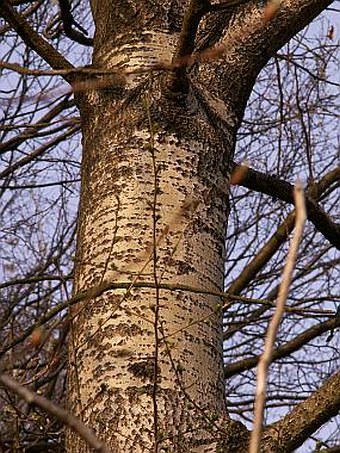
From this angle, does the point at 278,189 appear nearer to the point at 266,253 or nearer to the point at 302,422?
the point at 302,422

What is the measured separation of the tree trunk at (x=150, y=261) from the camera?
61.4 inches

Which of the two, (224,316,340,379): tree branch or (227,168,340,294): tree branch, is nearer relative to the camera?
(224,316,340,379): tree branch

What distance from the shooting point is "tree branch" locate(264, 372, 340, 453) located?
1527mm

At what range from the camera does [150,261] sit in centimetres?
168

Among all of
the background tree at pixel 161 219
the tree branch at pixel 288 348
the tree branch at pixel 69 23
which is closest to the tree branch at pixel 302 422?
the background tree at pixel 161 219

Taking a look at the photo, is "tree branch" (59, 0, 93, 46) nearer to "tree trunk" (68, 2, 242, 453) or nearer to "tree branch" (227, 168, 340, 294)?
"tree trunk" (68, 2, 242, 453)

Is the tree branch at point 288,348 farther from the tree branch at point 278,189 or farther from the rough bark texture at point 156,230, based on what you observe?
the rough bark texture at point 156,230

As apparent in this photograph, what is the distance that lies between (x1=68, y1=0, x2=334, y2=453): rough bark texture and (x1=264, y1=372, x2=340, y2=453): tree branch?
62mm

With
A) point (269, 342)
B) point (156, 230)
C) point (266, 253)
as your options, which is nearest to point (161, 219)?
point (156, 230)

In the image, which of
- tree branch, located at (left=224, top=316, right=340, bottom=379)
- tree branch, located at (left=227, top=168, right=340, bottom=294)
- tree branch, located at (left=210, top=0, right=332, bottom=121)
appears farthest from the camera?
tree branch, located at (left=227, top=168, right=340, bottom=294)

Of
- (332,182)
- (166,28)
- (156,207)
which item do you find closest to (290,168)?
(332,182)

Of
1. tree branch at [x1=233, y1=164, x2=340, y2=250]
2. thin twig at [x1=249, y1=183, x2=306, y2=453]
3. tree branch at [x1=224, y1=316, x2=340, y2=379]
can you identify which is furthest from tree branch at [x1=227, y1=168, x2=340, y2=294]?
thin twig at [x1=249, y1=183, x2=306, y2=453]

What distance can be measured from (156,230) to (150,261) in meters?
0.07

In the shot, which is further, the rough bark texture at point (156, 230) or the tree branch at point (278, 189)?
the tree branch at point (278, 189)
